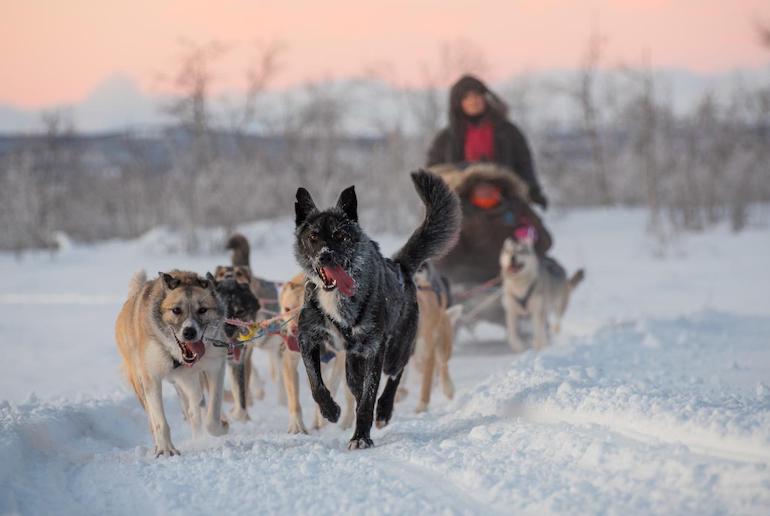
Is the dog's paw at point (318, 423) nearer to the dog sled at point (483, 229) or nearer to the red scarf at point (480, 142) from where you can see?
the dog sled at point (483, 229)

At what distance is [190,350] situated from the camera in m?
4.49

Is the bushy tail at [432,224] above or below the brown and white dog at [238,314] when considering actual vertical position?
above

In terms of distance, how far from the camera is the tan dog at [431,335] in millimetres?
6191

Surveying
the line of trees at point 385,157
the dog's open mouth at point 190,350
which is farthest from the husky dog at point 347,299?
the line of trees at point 385,157

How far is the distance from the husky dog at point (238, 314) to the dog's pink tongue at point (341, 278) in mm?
1618

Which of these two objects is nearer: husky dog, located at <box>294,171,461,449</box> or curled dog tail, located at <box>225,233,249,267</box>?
husky dog, located at <box>294,171,461,449</box>

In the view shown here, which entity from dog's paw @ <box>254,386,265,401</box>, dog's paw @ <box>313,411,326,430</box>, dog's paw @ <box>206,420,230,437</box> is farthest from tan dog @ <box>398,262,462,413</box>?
dog's paw @ <box>206,420,230,437</box>

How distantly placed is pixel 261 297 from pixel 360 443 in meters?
3.02

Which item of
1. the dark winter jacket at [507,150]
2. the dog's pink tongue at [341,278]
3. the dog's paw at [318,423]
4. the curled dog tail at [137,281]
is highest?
the dark winter jacket at [507,150]

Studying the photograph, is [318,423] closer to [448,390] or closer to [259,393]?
[448,390]

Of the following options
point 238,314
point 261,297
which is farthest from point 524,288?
point 238,314

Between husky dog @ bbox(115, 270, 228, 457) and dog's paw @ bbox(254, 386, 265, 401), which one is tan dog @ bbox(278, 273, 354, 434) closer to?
husky dog @ bbox(115, 270, 228, 457)

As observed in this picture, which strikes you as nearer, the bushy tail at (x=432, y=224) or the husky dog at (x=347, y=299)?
the husky dog at (x=347, y=299)

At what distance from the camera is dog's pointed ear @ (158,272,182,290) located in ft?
15.1
